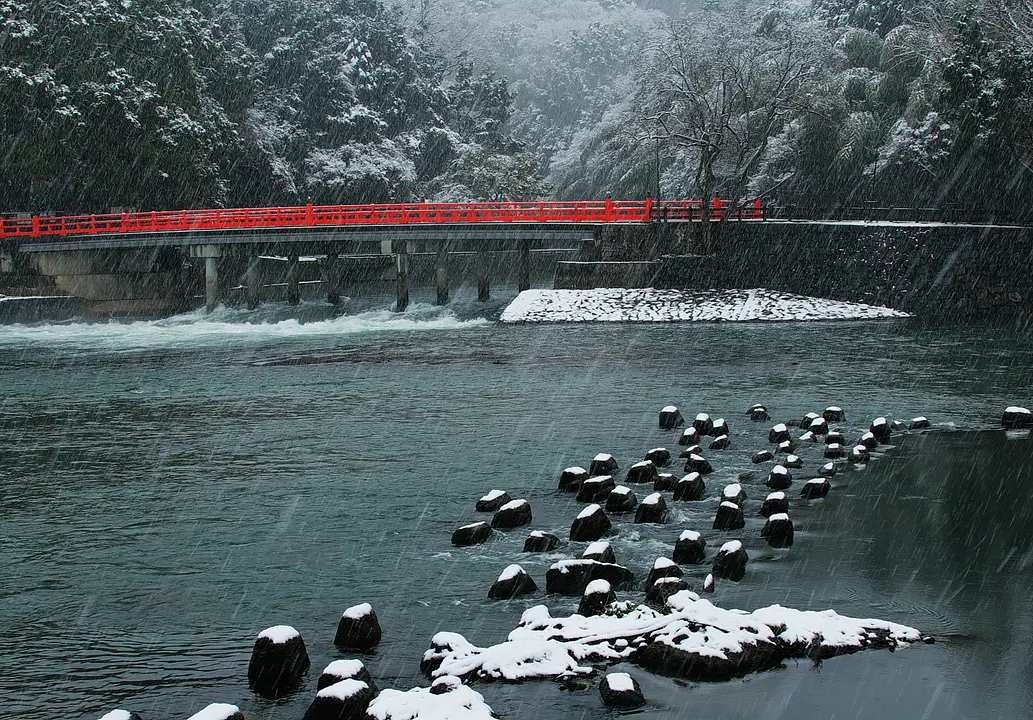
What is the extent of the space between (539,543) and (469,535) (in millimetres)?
875

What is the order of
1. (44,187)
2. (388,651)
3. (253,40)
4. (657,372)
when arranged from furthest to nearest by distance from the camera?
(253,40) → (44,187) → (657,372) → (388,651)

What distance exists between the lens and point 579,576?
976 centimetres

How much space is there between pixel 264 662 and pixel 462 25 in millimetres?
105130

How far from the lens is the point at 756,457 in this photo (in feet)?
50.0

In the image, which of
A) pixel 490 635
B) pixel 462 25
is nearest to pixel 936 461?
pixel 490 635

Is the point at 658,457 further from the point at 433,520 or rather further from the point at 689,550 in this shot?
the point at 689,550

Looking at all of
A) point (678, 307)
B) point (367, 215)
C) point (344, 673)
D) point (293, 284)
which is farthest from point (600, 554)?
point (293, 284)

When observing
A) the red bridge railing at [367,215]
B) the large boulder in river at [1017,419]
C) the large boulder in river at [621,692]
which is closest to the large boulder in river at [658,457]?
the large boulder in river at [1017,419]

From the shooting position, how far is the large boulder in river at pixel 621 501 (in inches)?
494

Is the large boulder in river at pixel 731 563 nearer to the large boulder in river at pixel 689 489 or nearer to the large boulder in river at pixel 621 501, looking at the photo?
the large boulder in river at pixel 621 501

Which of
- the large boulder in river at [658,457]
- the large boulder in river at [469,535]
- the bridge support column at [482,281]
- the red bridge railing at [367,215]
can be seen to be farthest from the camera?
the bridge support column at [482,281]

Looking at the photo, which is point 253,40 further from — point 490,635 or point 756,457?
point 490,635

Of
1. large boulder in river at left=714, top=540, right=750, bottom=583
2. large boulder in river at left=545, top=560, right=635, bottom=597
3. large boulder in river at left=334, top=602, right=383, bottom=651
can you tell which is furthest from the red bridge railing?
large boulder in river at left=334, top=602, right=383, bottom=651

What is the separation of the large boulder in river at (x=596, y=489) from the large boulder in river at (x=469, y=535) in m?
1.98
